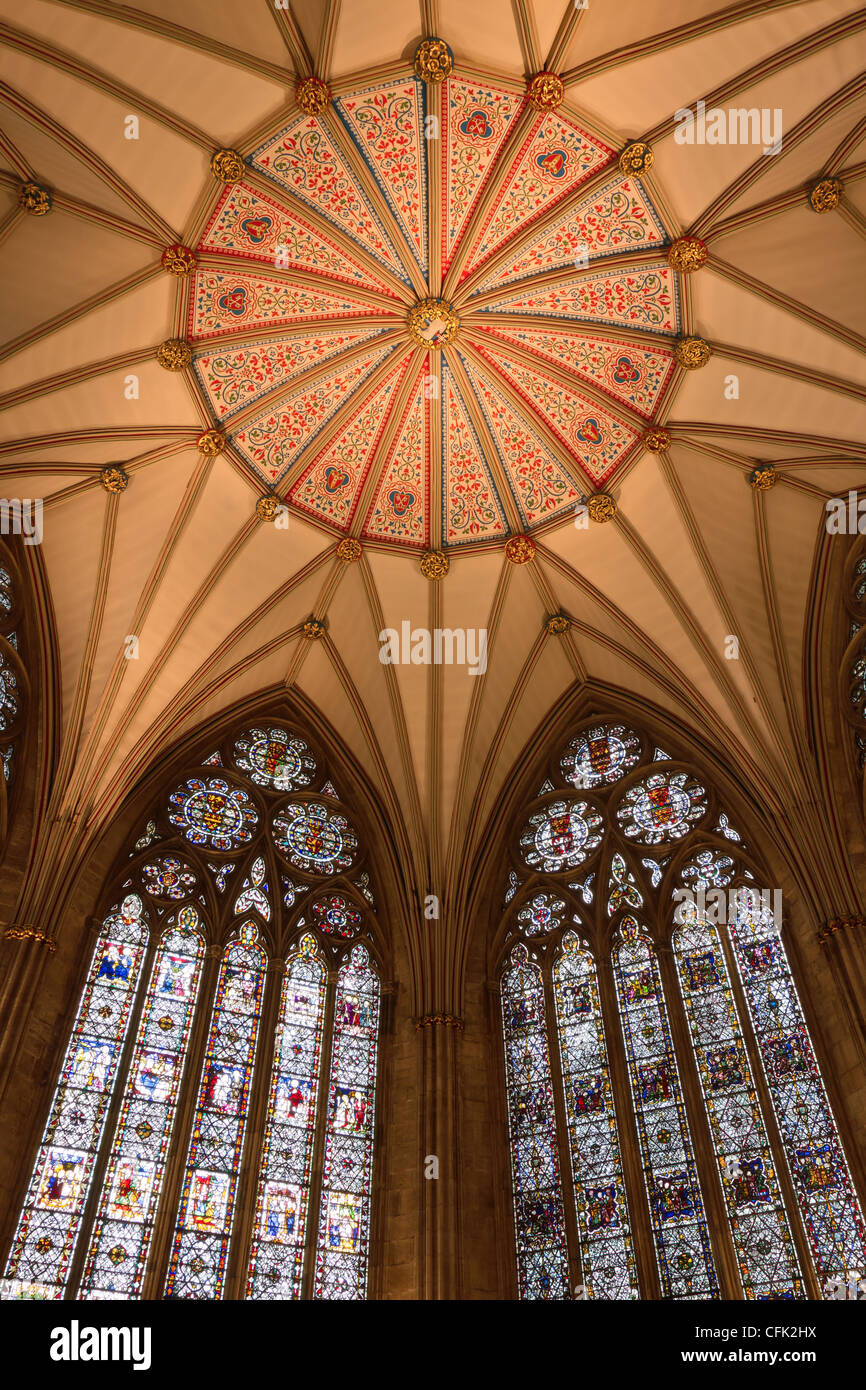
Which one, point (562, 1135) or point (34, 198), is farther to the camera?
point (562, 1135)

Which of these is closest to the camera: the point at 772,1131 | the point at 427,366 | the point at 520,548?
the point at 772,1131

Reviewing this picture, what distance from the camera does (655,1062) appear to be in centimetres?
1466

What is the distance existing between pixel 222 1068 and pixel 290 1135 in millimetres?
1143

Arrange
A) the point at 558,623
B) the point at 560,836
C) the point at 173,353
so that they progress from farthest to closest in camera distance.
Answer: the point at 558,623, the point at 560,836, the point at 173,353

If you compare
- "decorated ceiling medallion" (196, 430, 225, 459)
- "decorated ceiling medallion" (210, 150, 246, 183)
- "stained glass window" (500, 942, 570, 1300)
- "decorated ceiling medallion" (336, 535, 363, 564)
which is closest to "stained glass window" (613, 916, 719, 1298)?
"stained glass window" (500, 942, 570, 1300)

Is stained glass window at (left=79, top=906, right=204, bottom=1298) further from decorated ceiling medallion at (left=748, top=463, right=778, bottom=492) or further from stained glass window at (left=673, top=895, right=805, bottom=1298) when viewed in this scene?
decorated ceiling medallion at (left=748, top=463, right=778, bottom=492)

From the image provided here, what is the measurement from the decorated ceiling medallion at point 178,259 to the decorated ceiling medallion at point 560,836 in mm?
8916

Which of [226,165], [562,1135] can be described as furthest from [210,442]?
[562,1135]

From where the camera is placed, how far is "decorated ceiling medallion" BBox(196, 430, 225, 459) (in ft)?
53.9

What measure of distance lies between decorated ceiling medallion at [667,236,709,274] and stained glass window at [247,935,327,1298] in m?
9.93

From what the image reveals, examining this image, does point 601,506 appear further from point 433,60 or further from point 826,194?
point 433,60

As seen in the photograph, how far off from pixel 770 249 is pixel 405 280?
4714 mm

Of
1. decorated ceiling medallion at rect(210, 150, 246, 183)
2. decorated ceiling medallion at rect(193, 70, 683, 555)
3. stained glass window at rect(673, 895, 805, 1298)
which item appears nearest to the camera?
stained glass window at rect(673, 895, 805, 1298)
